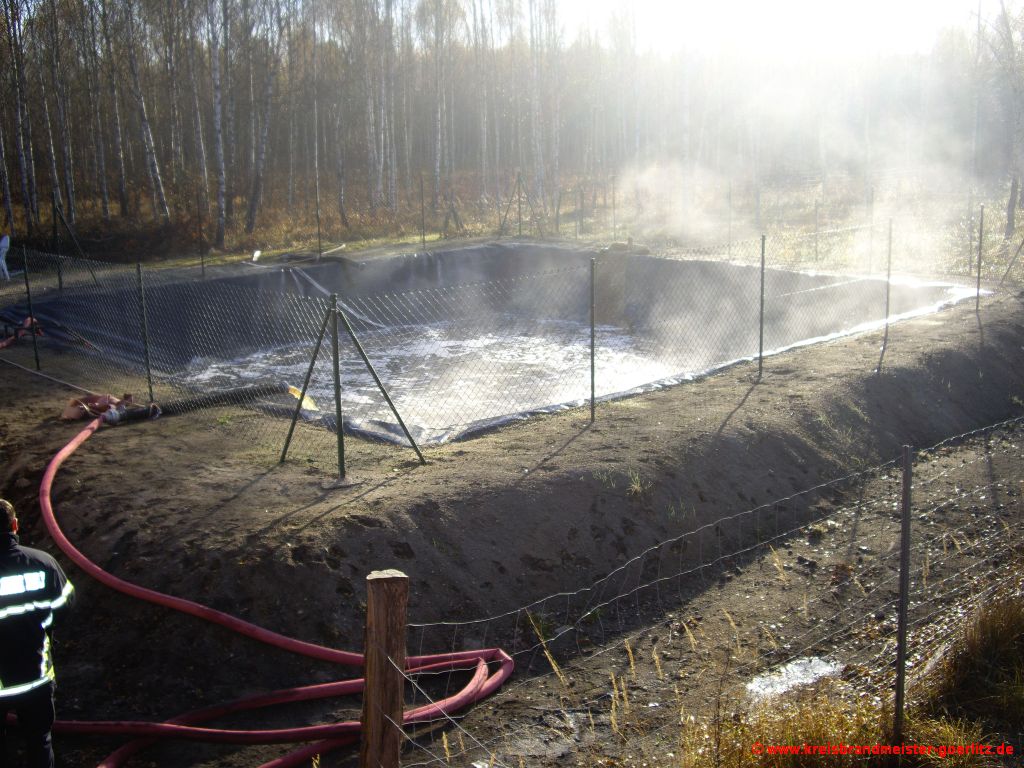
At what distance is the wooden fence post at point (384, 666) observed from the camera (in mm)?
3014

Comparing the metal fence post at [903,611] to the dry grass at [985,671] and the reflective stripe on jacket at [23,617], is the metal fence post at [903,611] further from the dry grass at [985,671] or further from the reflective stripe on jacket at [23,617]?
the reflective stripe on jacket at [23,617]

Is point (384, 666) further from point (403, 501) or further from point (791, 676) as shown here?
point (403, 501)

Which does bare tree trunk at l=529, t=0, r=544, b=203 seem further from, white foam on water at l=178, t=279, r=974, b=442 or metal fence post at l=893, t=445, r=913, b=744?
metal fence post at l=893, t=445, r=913, b=744

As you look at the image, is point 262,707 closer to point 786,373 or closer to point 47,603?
point 47,603

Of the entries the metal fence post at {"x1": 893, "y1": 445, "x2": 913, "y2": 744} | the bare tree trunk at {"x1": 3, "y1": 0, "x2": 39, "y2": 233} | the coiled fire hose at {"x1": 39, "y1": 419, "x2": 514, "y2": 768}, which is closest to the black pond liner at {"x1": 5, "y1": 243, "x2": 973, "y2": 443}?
the coiled fire hose at {"x1": 39, "y1": 419, "x2": 514, "y2": 768}

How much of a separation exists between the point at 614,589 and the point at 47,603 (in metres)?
3.68

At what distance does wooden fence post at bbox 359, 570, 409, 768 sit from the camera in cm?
301

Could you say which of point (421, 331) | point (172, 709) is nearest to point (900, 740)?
point (172, 709)

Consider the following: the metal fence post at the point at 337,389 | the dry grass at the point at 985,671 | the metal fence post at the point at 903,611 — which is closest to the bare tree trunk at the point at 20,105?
the metal fence post at the point at 337,389

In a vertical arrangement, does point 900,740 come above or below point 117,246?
below

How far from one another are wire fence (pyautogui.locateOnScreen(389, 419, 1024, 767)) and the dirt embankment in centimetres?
27

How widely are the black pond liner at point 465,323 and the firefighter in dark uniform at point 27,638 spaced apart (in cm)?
594

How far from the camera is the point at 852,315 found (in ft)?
50.3

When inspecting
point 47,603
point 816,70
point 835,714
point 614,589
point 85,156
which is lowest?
point 614,589
